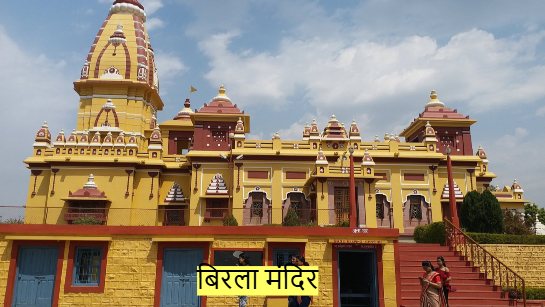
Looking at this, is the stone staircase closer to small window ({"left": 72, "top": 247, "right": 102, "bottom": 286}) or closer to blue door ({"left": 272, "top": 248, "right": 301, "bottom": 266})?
blue door ({"left": 272, "top": 248, "right": 301, "bottom": 266})

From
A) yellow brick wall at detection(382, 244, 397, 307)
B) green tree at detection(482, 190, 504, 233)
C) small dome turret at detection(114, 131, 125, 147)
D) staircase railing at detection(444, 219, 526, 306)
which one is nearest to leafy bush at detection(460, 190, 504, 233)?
green tree at detection(482, 190, 504, 233)

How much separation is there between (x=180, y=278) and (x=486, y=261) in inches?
480

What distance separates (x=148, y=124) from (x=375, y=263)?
25070mm

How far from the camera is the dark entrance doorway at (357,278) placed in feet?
56.6

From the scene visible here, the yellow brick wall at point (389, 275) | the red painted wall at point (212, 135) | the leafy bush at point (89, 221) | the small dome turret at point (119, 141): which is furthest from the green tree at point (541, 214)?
the leafy bush at point (89, 221)

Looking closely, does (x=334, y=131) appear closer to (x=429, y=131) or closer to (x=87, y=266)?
(x=429, y=131)

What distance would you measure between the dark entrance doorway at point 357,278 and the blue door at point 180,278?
534 centimetres

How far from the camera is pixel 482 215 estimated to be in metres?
23.0

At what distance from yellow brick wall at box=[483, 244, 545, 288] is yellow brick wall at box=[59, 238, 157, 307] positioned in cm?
1427

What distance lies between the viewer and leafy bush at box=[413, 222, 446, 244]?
858 inches

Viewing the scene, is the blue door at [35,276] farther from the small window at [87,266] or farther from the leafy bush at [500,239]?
the leafy bush at [500,239]

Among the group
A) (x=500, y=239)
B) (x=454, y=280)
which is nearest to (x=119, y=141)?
(x=454, y=280)

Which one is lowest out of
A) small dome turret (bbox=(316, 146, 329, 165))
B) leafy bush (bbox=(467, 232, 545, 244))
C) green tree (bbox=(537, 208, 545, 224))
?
leafy bush (bbox=(467, 232, 545, 244))

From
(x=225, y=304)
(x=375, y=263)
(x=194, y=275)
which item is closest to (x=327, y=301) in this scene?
(x=375, y=263)
